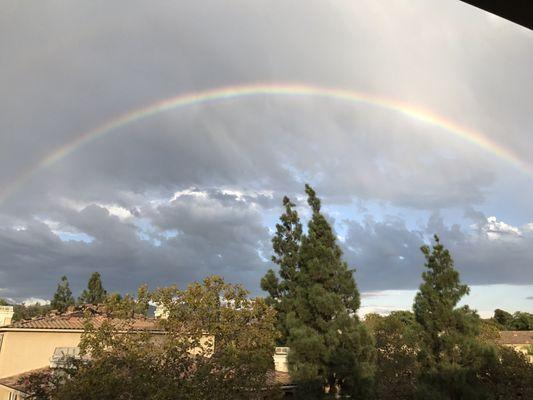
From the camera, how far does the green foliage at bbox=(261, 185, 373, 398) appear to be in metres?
15.5

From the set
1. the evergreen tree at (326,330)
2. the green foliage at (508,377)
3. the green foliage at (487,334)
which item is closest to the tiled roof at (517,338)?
the green foliage at (487,334)

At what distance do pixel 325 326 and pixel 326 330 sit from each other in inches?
6.6

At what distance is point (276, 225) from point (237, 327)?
43.3ft

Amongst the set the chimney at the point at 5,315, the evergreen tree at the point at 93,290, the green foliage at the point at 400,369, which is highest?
the evergreen tree at the point at 93,290

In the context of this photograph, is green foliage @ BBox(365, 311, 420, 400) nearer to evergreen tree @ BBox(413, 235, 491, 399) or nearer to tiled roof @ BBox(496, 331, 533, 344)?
evergreen tree @ BBox(413, 235, 491, 399)

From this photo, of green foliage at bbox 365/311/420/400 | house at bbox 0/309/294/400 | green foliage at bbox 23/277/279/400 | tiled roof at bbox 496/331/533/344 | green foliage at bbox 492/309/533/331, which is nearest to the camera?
green foliage at bbox 23/277/279/400

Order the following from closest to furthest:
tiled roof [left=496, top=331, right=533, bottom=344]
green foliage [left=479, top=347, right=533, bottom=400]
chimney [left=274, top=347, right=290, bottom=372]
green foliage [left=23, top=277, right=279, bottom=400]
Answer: green foliage [left=23, top=277, right=279, bottom=400] → green foliage [left=479, top=347, right=533, bottom=400] → chimney [left=274, top=347, right=290, bottom=372] → tiled roof [left=496, top=331, right=533, bottom=344]

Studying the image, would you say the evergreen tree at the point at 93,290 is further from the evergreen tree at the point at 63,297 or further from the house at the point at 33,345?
the house at the point at 33,345

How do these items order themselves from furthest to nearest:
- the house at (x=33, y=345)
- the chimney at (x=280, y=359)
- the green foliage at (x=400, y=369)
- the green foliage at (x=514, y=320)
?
the green foliage at (x=514, y=320)
the chimney at (x=280, y=359)
the house at (x=33, y=345)
the green foliage at (x=400, y=369)

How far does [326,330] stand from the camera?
53.1 feet

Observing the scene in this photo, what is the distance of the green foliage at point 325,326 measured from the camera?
15469 millimetres

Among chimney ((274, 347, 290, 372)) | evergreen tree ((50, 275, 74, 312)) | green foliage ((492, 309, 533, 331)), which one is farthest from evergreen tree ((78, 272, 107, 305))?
green foliage ((492, 309, 533, 331))

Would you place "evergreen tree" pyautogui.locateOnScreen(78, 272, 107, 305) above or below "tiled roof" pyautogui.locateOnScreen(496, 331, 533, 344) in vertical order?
above

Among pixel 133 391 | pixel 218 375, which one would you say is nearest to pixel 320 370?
pixel 218 375
